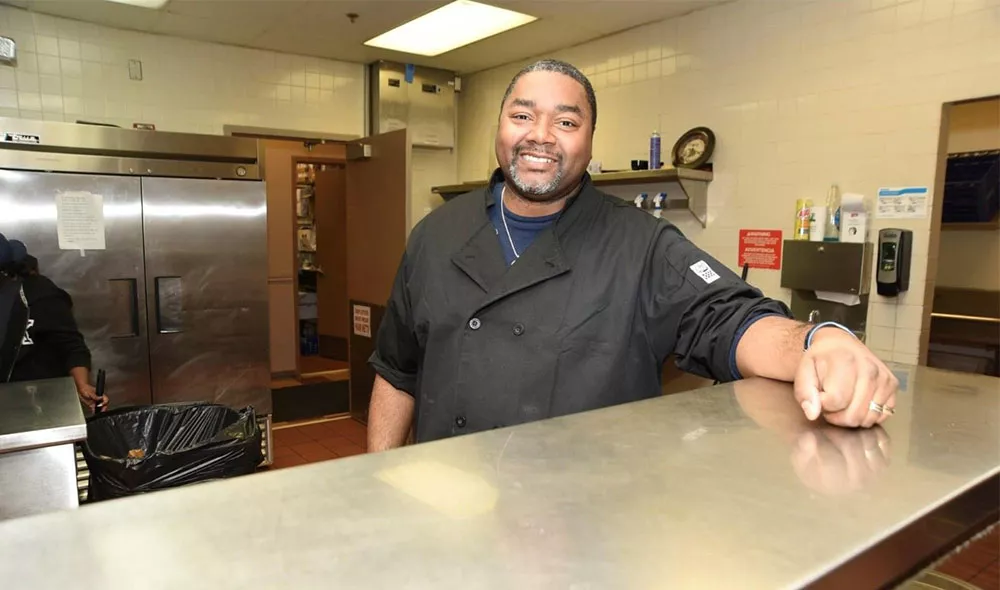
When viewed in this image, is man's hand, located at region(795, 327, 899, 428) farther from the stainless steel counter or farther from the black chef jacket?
the stainless steel counter

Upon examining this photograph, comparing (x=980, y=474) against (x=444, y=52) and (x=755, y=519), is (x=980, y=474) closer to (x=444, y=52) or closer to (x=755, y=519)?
(x=755, y=519)

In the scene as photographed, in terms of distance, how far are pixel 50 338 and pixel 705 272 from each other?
2840mm

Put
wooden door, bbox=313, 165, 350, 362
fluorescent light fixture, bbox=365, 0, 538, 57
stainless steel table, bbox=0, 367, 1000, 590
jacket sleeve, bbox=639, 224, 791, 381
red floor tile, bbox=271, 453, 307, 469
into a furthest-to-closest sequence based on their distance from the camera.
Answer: wooden door, bbox=313, 165, 350, 362 < red floor tile, bbox=271, 453, 307, 469 < fluorescent light fixture, bbox=365, 0, 538, 57 < jacket sleeve, bbox=639, 224, 791, 381 < stainless steel table, bbox=0, 367, 1000, 590

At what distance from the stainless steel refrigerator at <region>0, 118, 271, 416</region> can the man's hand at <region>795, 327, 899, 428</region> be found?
366 cm

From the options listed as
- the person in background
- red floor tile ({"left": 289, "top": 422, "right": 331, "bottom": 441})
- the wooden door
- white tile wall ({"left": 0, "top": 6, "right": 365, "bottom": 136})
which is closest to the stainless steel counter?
the person in background

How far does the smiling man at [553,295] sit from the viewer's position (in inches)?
55.0

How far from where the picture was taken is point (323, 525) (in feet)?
1.53

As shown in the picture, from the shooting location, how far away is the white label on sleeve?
1.36m

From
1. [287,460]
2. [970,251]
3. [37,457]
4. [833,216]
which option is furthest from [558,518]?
[970,251]

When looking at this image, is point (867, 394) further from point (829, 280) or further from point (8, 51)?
point (8, 51)

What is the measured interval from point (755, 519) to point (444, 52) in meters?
4.79

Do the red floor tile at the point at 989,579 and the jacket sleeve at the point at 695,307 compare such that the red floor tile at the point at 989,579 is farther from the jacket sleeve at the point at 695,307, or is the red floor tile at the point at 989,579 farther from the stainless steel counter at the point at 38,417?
the stainless steel counter at the point at 38,417

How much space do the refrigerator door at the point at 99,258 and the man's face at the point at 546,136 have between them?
9.47ft

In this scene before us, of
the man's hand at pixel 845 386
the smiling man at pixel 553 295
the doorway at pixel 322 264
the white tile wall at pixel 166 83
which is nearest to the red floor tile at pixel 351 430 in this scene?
the doorway at pixel 322 264
